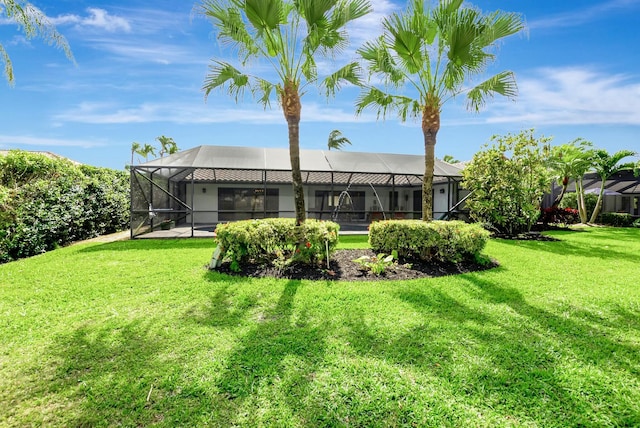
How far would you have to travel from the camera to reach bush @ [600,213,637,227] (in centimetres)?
1775

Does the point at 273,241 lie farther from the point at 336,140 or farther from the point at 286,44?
the point at 336,140

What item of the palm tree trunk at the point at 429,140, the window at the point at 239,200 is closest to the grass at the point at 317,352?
the palm tree trunk at the point at 429,140

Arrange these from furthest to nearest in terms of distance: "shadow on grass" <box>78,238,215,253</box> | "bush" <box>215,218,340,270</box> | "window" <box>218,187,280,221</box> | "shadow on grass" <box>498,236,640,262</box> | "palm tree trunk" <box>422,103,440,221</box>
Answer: "window" <box>218,187,280,221</box>, "shadow on grass" <box>78,238,215,253</box>, "shadow on grass" <box>498,236,640,262</box>, "palm tree trunk" <box>422,103,440,221</box>, "bush" <box>215,218,340,270</box>

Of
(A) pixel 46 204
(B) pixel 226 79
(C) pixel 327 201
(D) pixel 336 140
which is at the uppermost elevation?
(D) pixel 336 140

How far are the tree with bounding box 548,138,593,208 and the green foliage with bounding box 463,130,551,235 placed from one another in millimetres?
6473

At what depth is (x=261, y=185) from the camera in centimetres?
1762

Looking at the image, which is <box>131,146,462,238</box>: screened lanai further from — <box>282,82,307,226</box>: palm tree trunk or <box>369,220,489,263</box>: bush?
<box>369,220,489,263</box>: bush

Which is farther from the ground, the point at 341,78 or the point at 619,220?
the point at 341,78

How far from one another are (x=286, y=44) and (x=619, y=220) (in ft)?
73.4

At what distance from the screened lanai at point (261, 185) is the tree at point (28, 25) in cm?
594

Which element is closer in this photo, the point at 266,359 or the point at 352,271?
the point at 266,359

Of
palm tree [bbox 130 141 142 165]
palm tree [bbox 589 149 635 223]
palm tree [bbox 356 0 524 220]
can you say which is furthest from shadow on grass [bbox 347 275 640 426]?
palm tree [bbox 130 141 142 165]

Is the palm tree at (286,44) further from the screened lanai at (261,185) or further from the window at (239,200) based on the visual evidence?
the window at (239,200)

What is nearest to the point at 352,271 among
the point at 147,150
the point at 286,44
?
the point at 286,44
